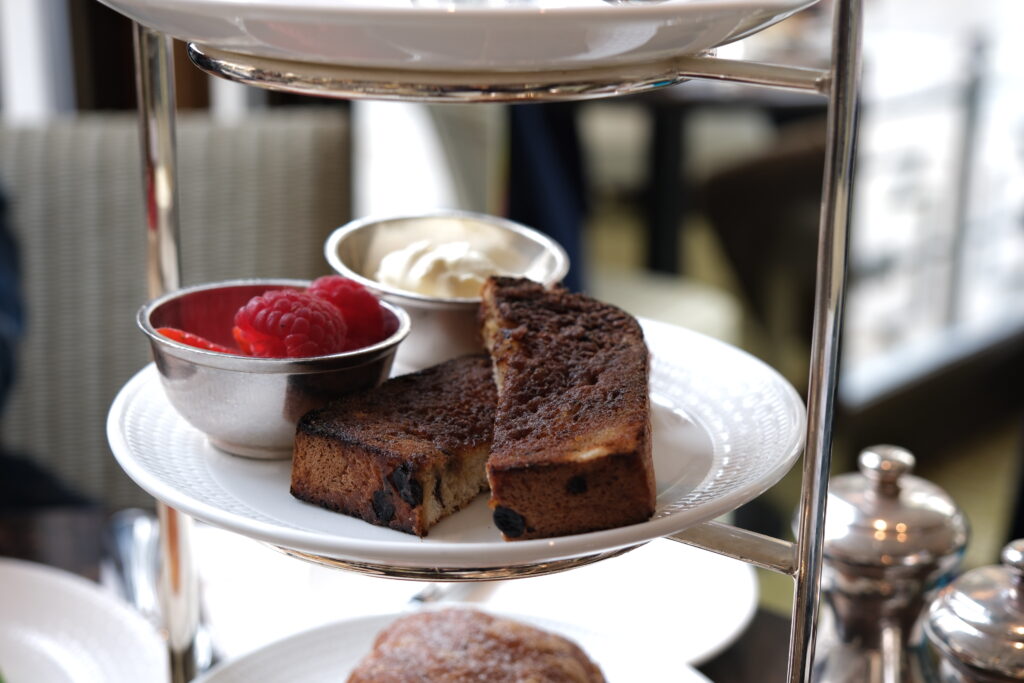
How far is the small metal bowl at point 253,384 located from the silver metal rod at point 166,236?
0.08m

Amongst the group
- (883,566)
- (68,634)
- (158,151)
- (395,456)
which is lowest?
(68,634)

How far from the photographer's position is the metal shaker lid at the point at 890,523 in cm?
61

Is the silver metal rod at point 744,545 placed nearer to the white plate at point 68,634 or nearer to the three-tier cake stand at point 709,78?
the three-tier cake stand at point 709,78

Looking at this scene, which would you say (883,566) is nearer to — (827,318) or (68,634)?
(827,318)

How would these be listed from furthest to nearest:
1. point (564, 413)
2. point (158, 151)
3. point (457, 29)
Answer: point (158, 151) < point (564, 413) < point (457, 29)

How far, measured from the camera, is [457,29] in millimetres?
342

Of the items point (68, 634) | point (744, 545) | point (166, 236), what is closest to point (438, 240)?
point (166, 236)

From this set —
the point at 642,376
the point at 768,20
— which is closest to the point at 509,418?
the point at 642,376

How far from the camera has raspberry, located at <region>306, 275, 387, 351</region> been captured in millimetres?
506

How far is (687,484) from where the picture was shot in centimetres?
45

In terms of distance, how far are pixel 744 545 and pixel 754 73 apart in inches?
7.6

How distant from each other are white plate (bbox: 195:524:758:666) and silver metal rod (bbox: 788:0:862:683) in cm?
24

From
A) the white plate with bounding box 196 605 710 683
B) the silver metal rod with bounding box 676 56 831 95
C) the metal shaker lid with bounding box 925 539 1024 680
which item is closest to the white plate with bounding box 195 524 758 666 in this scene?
the white plate with bounding box 196 605 710 683

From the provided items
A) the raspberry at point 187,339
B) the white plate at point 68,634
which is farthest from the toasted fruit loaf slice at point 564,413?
the white plate at point 68,634
